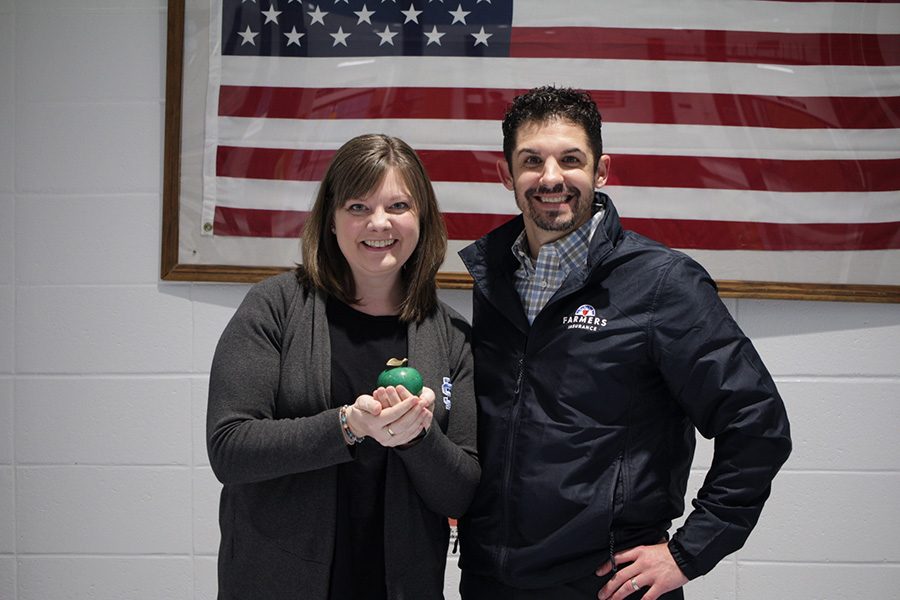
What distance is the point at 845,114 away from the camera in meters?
2.31

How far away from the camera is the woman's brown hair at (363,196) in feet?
5.08

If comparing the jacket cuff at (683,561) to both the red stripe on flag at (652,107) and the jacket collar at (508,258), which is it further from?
the red stripe on flag at (652,107)

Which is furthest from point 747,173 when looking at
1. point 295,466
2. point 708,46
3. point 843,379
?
point 295,466

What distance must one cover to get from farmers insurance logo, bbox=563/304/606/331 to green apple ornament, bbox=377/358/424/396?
0.30 m

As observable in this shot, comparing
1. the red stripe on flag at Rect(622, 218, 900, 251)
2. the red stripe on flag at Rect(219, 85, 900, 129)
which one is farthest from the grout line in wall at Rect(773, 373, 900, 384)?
the red stripe on flag at Rect(219, 85, 900, 129)

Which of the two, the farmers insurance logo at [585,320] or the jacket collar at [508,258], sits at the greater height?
the jacket collar at [508,258]

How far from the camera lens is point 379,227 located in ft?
5.00

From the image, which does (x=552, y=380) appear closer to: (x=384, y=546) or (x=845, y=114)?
(x=384, y=546)

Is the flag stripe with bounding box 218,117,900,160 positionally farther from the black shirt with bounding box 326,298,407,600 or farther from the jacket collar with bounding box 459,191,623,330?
the black shirt with bounding box 326,298,407,600

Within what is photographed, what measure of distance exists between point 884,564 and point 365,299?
1.77 m

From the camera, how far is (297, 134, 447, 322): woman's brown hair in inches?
61.0

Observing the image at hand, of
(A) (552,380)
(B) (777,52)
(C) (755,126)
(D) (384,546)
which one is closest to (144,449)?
(D) (384,546)

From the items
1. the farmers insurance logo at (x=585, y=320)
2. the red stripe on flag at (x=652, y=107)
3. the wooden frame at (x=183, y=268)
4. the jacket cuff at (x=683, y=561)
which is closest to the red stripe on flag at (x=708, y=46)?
the red stripe on flag at (x=652, y=107)

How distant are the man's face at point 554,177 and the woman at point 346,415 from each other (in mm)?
205
